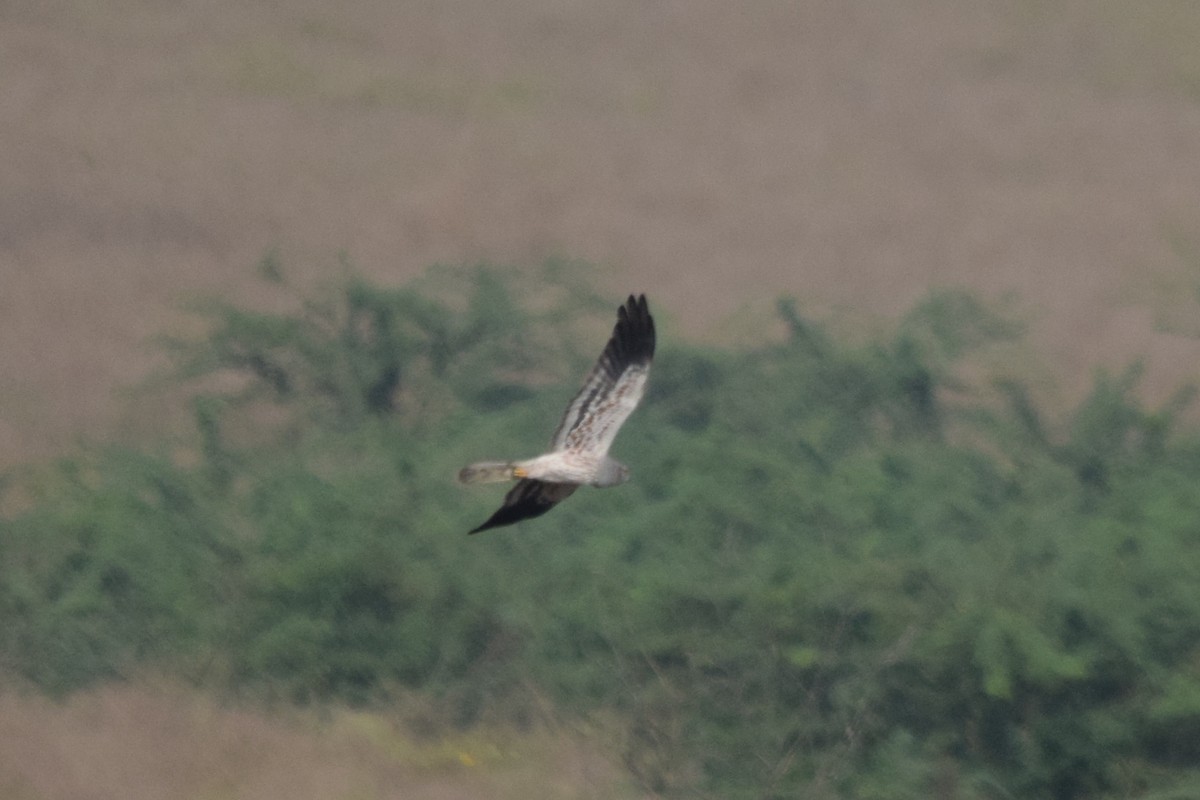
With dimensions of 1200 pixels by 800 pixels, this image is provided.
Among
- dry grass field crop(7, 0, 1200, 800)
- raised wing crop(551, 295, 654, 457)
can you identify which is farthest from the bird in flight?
dry grass field crop(7, 0, 1200, 800)

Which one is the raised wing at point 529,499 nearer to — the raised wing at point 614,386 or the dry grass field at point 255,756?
the raised wing at point 614,386

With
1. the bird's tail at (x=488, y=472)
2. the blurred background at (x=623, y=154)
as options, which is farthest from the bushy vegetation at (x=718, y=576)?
the blurred background at (x=623, y=154)

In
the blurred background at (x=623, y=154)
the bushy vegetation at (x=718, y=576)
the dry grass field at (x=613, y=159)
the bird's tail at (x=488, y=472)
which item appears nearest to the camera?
the bird's tail at (x=488, y=472)

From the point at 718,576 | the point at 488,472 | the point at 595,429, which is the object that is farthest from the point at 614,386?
the point at 718,576

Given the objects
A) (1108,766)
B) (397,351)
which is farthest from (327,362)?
(1108,766)

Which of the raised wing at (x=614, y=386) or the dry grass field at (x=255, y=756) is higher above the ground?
the raised wing at (x=614, y=386)

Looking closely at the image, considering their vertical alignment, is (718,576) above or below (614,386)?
below

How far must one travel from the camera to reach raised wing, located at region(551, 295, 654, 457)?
31.3 feet

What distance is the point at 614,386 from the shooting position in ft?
31.7

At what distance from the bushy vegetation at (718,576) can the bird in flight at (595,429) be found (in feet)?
12.8

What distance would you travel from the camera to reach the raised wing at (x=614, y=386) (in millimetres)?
9555

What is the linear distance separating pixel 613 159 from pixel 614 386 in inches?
955

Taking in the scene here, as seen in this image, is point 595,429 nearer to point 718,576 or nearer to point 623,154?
point 718,576

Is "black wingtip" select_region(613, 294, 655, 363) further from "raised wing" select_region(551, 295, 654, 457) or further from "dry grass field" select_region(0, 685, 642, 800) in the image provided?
"dry grass field" select_region(0, 685, 642, 800)
